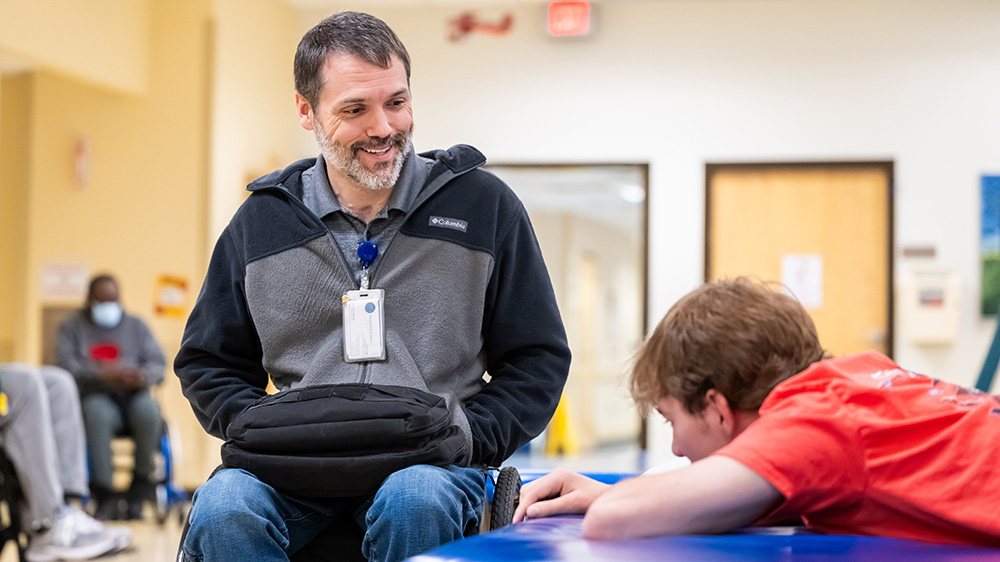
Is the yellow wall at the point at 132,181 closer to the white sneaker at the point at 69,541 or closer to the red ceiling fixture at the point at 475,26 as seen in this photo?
the red ceiling fixture at the point at 475,26

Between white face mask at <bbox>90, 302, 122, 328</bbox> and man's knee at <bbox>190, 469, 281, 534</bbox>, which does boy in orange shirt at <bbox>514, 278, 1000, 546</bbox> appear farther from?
white face mask at <bbox>90, 302, 122, 328</bbox>

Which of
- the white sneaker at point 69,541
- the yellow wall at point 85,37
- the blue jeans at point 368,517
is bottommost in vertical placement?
the white sneaker at point 69,541

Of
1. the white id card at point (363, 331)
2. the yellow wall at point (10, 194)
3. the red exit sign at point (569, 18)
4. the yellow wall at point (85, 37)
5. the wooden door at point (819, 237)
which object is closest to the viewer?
the white id card at point (363, 331)

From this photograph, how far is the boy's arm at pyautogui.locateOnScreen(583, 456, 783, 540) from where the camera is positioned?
1057 mm

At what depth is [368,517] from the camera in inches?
53.8

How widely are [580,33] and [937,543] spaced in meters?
5.53

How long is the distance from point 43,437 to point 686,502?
3.62m

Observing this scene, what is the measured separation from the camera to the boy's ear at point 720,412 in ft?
4.08

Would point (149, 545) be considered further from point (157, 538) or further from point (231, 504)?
point (231, 504)

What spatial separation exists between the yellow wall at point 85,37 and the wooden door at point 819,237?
12.2ft

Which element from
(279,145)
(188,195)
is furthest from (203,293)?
(279,145)

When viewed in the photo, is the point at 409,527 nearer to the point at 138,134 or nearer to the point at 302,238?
the point at 302,238

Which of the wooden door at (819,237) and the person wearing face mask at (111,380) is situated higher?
the wooden door at (819,237)

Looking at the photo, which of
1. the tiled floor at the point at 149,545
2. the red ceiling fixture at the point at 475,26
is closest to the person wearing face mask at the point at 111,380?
the tiled floor at the point at 149,545
